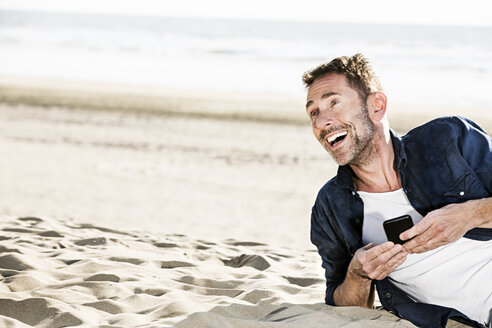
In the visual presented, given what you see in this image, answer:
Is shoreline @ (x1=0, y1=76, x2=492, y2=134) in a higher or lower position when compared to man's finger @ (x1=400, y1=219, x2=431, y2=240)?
higher

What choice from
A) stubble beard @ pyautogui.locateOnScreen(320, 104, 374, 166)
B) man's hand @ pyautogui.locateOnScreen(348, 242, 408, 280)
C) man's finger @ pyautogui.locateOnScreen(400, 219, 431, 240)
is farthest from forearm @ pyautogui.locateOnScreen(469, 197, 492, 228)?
stubble beard @ pyautogui.locateOnScreen(320, 104, 374, 166)

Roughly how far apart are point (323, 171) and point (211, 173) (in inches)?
68.8

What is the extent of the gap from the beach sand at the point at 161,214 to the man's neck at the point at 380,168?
731 millimetres

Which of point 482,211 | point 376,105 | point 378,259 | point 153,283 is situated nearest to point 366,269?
point 378,259

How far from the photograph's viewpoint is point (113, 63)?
30.1 m

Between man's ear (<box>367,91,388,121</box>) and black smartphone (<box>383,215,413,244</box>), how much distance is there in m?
0.66

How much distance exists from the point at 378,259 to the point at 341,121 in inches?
30.3

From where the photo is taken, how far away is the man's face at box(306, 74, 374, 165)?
11.4ft

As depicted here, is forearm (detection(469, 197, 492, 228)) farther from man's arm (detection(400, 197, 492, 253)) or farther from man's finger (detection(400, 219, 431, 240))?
man's finger (detection(400, 219, 431, 240))

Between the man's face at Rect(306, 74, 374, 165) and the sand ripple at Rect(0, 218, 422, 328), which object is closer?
the man's face at Rect(306, 74, 374, 165)

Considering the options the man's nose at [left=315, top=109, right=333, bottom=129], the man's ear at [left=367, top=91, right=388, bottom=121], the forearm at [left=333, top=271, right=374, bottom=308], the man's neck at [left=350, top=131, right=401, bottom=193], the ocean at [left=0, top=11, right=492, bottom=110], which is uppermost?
the ocean at [left=0, top=11, right=492, bottom=110]

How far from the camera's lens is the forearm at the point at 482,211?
3.23 m

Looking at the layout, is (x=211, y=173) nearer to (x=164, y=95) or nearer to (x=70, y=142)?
(x=70, y=142)

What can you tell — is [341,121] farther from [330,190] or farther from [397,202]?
[397,202]
